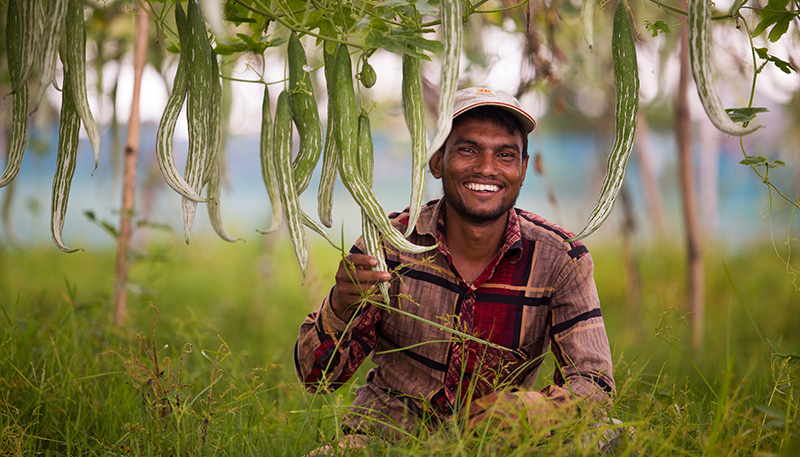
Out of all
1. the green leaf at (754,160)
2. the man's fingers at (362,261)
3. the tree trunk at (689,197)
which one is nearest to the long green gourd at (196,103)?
the man's fingers at (362,261)

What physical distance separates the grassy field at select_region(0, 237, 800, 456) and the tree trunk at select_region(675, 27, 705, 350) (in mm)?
139

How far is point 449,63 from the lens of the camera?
0.98 m

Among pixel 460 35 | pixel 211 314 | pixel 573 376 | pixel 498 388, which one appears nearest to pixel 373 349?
pixel 498 388

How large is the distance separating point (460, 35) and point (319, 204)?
43 cm

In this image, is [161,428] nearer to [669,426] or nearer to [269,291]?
[669,426]

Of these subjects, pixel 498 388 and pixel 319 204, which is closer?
pixel 319 204

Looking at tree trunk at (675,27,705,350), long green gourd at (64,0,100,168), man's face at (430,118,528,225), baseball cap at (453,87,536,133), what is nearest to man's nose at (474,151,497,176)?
man's face at (430,118,528,225)

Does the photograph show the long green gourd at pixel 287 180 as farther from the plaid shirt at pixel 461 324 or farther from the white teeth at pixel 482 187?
the white teeth at pixel 482 187

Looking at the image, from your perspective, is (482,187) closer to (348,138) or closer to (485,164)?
(485,164)

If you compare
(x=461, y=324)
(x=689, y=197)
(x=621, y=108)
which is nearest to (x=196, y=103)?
(x=621, y=108)

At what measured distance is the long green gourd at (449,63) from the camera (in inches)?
37.7

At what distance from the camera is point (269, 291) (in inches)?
169

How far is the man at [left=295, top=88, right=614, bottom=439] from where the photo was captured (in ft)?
5.81

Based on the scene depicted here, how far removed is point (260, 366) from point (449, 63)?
7.26 ft
